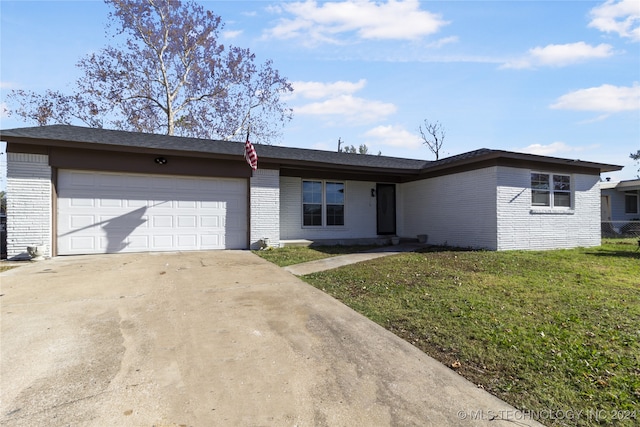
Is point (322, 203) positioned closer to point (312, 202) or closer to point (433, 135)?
point (312, 202)

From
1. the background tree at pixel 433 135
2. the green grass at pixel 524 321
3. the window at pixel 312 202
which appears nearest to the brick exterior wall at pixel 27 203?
the green grass at pixel 524 321

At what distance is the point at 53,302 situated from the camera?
4.77 m

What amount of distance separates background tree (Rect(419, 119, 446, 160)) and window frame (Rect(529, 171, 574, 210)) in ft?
86.7

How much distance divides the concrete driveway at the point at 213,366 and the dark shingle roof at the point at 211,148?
15.9 ft

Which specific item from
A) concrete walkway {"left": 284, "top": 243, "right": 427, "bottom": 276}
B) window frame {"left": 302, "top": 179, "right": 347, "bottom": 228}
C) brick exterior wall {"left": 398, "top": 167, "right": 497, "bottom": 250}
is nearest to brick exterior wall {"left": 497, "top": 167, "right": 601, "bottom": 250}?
brick exterior wall {"left": 398, "top": 167, "right": 497, "bottom": 250}

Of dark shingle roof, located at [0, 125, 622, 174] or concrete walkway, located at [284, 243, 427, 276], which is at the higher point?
dark shingle roof, located at [0, 125, 622, 174]

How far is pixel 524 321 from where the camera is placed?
4.12 meters

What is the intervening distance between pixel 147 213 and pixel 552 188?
13112mm

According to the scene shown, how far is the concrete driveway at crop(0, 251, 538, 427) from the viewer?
2.31m

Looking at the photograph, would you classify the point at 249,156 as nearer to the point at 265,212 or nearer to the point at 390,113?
the point at 265,212

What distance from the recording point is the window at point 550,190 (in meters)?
11.1

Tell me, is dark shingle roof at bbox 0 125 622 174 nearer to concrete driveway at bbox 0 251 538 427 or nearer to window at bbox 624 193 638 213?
concrete driveway at bbox 0 251 538 427

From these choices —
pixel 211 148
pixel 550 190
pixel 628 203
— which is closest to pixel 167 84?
pixel 211 148

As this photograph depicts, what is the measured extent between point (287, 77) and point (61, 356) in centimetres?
2507
